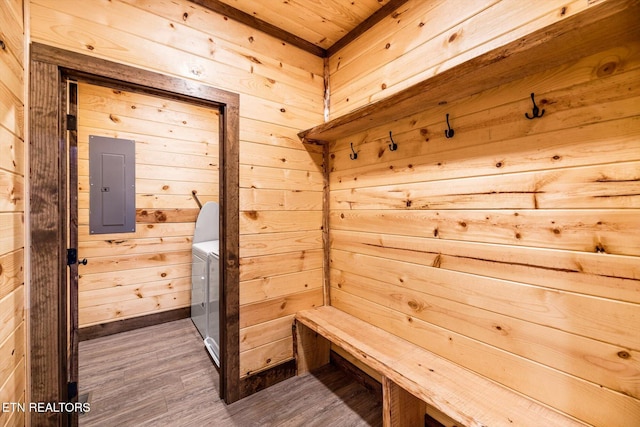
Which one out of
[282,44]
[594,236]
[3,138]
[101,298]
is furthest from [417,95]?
[101,298]

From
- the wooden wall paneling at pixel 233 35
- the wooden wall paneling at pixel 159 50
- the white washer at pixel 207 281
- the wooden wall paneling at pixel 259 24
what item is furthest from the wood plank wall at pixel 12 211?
the white washer at pixel 207 281

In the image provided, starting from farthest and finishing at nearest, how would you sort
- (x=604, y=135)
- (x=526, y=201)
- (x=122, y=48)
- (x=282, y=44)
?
(x=282, y=44) → (x=122, y=48) → (x=526, y=201) → (x=604, y=135)

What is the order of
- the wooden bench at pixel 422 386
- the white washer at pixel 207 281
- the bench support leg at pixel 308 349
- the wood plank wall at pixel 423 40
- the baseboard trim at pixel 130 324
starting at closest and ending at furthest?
1. the wooden bench at pixel 422 386
2. the wood plank wall at pixel 423 40
3. the bench support leg at pixel 308 349
4. the white washer at pixel 207 281
5. the baseboard trim at pixel 130 324

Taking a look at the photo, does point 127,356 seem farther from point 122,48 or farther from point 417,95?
point 417,95

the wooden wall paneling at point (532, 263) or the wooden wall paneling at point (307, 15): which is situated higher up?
the wooden wall paneling at point (307, 15)

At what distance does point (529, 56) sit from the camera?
985 mm

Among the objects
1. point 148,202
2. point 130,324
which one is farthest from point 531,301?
point 130,324

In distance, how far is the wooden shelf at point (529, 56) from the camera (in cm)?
79

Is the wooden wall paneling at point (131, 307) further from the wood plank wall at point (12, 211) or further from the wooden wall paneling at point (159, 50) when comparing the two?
the wooden wall paneling at point (159, 50)

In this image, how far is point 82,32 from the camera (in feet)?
4.33

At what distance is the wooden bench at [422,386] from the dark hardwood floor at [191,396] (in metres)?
0.42

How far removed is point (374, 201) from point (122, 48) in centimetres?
169

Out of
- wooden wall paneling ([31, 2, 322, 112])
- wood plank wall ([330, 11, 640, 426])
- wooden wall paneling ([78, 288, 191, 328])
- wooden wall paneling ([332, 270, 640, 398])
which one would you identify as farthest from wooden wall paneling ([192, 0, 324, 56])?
wooden wall paneling ([78, 288, 191, 328])

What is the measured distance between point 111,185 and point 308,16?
2.46m
